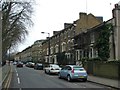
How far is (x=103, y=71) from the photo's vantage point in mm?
31422

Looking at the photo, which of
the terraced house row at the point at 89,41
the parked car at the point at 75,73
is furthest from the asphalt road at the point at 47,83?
the terraced house row at the point at 89,41

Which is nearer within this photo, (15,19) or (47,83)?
(47,83)

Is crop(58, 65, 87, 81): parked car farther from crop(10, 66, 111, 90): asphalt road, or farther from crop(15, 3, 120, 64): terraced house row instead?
crop(15, 3, 120, 64): terraced house row

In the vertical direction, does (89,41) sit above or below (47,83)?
above

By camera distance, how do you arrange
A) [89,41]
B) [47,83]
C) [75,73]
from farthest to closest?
[89,41] < [75,73] < [47,83]

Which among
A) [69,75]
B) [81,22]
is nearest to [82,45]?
[81,22]

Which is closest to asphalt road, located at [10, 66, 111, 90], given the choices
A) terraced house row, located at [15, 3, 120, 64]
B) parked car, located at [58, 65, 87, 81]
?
parked car, located at [58, 65, 87, 81]

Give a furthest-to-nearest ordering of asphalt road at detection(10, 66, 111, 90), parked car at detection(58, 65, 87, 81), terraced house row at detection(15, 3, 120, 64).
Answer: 1. terraced house row at detection(15, 3, 120, 64)
2. parked car at detection(58, 65, 87, 81)
3. asphalt road at detection(10, 66, 111, 90)

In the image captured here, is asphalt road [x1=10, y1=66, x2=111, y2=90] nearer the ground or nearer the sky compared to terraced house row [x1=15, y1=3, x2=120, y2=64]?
nearer the ground

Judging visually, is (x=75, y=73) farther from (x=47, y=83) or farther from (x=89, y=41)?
(x=89, y=41)

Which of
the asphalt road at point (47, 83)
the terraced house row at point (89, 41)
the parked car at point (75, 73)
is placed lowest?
the asphalt road at point (47, 83)

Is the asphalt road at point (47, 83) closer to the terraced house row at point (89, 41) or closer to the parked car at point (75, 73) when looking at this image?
the parked car at point (75, 73)

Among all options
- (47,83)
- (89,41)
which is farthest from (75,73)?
(89,41)

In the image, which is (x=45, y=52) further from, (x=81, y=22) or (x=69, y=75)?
(x=69, y=75)
